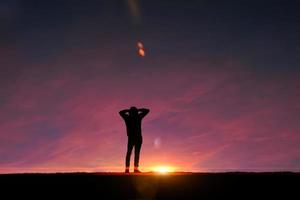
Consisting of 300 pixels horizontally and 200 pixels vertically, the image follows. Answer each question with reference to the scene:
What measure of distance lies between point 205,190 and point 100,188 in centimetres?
288

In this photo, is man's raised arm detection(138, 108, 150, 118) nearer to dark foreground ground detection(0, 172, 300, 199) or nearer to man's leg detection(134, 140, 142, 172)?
man's leg detection(134, 140, 142, 172)

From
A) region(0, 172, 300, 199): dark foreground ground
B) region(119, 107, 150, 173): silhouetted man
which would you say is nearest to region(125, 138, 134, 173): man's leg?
region(119, 107, 150, 173): silhouetted man

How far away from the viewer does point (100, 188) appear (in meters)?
12.8

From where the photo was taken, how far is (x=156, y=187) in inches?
508

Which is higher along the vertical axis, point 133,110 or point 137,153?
point 133,110

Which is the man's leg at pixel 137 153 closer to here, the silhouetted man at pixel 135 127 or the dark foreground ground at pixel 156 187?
the silhouetted man at pixel 135 127

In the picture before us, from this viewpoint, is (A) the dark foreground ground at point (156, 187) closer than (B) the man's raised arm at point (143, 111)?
Yes

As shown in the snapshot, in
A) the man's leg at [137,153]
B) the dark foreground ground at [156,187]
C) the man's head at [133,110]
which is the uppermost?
the man's head at [133,110]

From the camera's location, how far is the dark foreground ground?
12.1 m

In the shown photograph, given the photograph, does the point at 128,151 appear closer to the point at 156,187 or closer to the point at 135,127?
the point at 135,127

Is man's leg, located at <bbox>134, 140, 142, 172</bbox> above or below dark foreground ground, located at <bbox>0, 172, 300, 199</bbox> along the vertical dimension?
above

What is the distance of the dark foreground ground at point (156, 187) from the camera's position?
12133 millimetres

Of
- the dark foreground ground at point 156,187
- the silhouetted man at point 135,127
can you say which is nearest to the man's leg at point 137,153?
the silhouetted man at point 135,127

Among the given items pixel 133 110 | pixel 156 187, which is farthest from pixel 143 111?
pixel 156 187
